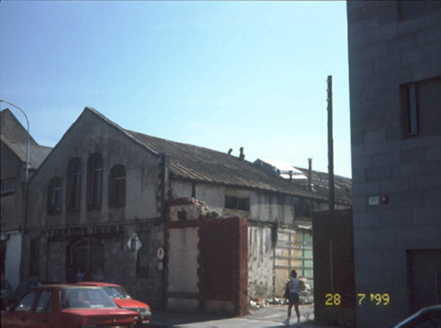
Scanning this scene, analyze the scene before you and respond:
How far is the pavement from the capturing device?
1772cm

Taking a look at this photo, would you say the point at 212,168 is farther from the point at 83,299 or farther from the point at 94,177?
the point at 83,299

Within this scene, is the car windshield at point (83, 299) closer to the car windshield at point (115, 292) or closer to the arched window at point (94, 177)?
the car windshield at point (115, 292)

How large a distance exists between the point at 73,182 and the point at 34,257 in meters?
5.50

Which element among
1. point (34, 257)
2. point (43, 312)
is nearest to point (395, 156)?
point (43, 312)

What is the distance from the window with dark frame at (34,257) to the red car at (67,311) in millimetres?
21047

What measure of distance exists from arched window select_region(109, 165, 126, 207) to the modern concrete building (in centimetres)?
1383

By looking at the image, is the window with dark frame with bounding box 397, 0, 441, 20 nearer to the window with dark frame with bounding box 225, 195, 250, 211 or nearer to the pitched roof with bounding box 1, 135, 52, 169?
the window with dark frame with bounding box 225, 195, 250, 211

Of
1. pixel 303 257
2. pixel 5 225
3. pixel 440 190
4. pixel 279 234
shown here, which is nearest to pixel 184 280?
pixel 279 234

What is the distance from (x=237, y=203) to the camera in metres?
26.7

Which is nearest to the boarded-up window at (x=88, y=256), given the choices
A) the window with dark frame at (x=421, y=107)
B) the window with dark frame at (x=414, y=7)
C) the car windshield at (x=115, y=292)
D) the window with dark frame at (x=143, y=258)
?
the window with dark frame at (x=143, y=258)

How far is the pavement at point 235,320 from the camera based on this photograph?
58.1 ft

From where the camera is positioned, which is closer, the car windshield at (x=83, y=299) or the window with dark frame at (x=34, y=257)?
the car windshield at (x=83, y=299)

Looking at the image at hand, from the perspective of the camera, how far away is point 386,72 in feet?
49.9

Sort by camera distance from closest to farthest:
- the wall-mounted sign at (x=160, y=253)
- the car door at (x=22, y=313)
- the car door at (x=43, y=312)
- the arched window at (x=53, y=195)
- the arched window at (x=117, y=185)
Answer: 1. the car door at (x=43, y=312)
2. the car door at (x=22, y=313)
3. the wall-mounted sign at (x=160, y=253)
4. the arched window at (x=117, y=185)
5. the arched window at (x=53, y=195)
